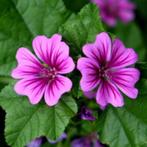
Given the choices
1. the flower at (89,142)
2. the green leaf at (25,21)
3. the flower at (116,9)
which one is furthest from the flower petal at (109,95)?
the flower at (116,9)

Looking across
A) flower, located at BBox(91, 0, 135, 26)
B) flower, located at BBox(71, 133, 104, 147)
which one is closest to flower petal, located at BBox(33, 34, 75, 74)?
flower, located at BBox(71, 133, 104, 147)

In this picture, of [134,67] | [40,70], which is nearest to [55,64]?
[40,70]

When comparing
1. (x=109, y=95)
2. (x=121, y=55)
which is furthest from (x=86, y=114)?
(x=121, y=55)

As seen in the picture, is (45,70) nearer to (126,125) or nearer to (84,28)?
(84,28)

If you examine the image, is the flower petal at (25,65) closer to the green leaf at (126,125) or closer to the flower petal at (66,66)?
the flower petal at (66,66)

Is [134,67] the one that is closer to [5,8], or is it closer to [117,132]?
[117,132]
